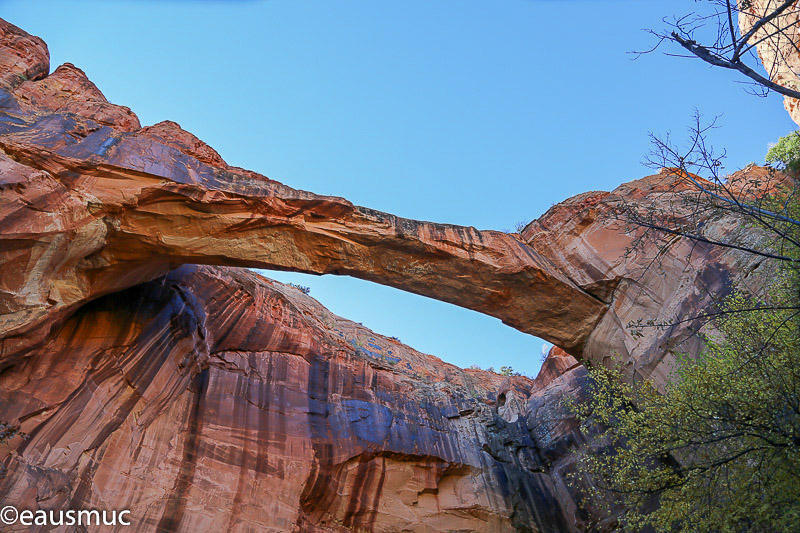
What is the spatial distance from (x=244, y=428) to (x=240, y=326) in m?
3.77

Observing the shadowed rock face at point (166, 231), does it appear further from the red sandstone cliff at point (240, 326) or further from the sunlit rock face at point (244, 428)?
the sunlit rock face at point (244, 428)

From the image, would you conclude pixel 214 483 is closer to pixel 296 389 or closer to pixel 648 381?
pixel 296 389

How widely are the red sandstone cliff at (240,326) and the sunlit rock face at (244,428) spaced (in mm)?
57

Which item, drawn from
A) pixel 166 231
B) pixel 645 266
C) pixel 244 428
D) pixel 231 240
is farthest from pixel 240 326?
pixel 645 266

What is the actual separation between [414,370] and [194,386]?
1053cm

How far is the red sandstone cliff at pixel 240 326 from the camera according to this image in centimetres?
1202

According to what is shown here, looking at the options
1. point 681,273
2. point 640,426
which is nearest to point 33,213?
point 640,426

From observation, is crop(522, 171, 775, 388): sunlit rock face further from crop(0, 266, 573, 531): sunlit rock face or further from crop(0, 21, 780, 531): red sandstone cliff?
crop(0, 266, 573, 531): sunlit rock face

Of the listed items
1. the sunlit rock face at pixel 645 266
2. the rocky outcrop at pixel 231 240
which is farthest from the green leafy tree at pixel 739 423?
the rocky outcrop at pixel 231 240

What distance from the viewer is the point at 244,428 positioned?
15.5 meters

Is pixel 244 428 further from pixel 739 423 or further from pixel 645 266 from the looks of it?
pixel 645 266

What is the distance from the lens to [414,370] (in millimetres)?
23344

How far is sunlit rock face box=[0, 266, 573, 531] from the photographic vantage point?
12344 mm

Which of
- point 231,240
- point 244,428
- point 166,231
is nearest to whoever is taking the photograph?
point 166,231
